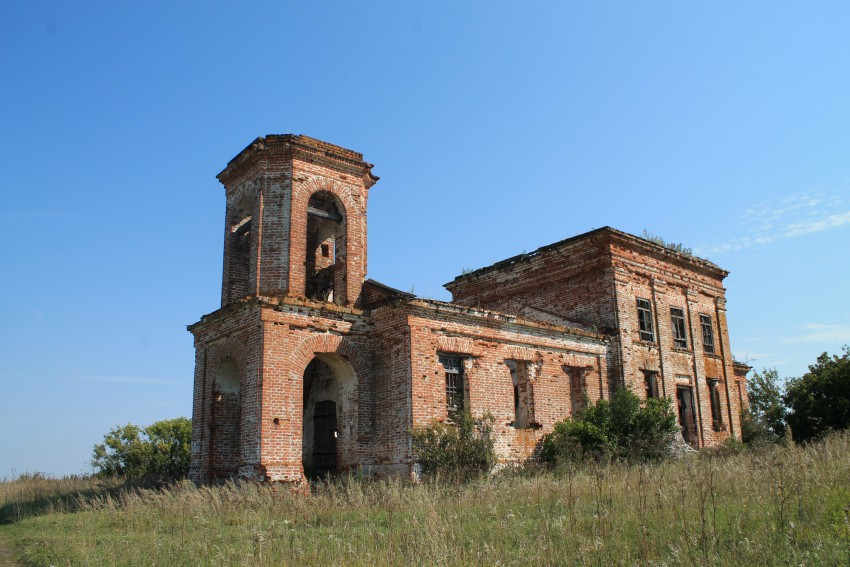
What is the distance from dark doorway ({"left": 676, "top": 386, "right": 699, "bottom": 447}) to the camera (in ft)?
77.1

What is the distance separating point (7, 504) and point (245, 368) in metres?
8.06

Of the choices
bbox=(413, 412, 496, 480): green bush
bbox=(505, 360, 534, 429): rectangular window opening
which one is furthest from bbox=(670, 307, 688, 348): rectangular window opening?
bbox=(413, 412, 496, 480): green bush

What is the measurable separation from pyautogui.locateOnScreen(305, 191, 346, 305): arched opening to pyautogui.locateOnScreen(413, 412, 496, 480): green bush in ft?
14.8

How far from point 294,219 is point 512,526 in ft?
38.0

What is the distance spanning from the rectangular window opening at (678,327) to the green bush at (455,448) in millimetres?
11097

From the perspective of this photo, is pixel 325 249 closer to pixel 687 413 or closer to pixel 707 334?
pixel 687 413

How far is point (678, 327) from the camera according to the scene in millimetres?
24516

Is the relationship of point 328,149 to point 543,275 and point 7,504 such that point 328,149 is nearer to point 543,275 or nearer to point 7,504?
point 543,275

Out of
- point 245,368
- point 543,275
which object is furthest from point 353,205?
point 543,275

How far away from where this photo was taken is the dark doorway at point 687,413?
77.1 ft

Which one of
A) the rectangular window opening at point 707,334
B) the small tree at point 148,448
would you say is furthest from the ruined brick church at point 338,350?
the small tree at point 148,448

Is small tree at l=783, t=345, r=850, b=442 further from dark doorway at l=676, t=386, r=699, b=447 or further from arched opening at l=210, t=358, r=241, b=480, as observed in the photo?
arched opening at l=210, t=358, r=241, b=480

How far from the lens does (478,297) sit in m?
26.1

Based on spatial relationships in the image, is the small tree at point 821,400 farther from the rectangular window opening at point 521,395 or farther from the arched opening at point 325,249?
the arched opening at point 325,249
